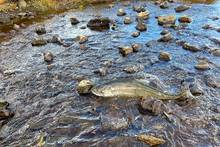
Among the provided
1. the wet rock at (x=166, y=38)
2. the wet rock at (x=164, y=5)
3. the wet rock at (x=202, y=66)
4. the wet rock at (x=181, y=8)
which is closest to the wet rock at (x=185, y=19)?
the wet rock at (x=181, y=8)

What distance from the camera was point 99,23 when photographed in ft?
57.2

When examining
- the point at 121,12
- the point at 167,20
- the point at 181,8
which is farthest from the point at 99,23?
the point at 181,8

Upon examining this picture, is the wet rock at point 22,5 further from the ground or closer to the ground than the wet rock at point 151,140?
further from the ground

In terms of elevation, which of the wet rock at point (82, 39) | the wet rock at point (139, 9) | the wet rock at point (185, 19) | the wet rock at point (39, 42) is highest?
the wet rock at point (185, 19)

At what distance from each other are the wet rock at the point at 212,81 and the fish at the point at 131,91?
3.95ft

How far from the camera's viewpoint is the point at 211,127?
30.2 feet

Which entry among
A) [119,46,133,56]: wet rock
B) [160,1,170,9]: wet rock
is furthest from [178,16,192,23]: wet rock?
[119,46,133,56]: wet rock

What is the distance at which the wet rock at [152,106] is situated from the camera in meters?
9.68

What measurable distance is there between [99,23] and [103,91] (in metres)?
7.68

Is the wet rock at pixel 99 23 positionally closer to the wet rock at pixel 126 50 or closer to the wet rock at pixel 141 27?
the wet rock at pixel 141 27

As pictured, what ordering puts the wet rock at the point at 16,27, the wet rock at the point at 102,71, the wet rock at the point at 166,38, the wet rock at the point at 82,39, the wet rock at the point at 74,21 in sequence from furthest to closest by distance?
1. the wet rock at the point at 74,21
2. the wet rock at the point at 16,27
3. the wet rock at the point at 82,39
4. the wet rock at the point at 166,38
5. the wet rock at the point at 102,71

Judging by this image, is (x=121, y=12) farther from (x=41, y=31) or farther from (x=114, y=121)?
(x=114, y=121)

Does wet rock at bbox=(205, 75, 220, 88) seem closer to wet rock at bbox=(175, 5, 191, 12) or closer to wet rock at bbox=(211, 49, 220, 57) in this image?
wet rock at bbox=(211, 49, 220, 57)

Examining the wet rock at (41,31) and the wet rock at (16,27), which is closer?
the wet rock at (41,31)
